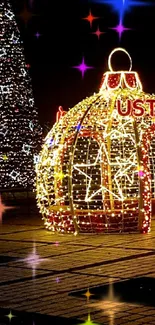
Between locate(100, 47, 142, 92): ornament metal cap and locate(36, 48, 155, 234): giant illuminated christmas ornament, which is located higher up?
locate(100, 47, 142, 92): ornament metal cap

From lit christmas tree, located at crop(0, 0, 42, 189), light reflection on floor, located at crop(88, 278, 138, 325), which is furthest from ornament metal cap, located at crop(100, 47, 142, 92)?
lit christmas tree, located at crop(0, 0, 42, 189)

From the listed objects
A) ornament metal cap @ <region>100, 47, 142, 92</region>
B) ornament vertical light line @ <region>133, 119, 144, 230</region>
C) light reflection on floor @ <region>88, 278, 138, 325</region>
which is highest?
ornament metal cap @ <region>100, 47, 142, 92</region>

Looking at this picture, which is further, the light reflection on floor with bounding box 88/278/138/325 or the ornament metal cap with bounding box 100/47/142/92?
the ornament metal cap with bounding box 100/47/142/92

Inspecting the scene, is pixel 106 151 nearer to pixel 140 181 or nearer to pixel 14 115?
pixel 140 181

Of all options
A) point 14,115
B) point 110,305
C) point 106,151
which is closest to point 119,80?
point 106,151

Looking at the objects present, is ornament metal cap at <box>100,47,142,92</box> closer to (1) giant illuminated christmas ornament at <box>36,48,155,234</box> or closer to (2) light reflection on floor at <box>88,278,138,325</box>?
(1) giant illuminated christmas ornament at <box>36,48,155,234</box>

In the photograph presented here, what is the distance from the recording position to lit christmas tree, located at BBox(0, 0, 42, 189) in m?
24.9

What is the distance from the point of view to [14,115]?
83.4ft

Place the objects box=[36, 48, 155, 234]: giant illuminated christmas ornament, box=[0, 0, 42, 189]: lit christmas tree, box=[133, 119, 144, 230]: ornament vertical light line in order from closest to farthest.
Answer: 1. box=[133, 119, 144, 230]: ornament vertical light line
2. box=[36, 48, 155, 234]: giant illuminated christmas ornament
3. box=[0, 0, 42, 189]: lit christmas tree

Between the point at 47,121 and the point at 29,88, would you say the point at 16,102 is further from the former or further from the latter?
the point at 47,121

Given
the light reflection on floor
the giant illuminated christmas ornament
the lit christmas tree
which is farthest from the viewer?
the lit christmas tree

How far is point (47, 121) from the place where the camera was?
35.2 m

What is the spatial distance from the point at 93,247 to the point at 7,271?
239 cm

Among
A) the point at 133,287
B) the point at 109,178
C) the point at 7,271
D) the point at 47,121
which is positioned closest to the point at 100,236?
the point at 109,178
